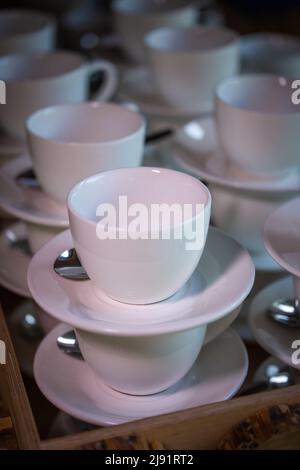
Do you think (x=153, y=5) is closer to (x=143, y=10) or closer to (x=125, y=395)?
(x=143, y=10)

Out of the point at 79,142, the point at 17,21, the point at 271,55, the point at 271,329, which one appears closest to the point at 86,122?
the point at 79,142

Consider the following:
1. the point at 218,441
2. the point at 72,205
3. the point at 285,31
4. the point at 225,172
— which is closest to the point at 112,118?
the point at 225,172

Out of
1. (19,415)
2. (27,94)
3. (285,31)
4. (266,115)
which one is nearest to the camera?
(19,415)

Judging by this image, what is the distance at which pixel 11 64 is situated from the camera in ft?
2.77

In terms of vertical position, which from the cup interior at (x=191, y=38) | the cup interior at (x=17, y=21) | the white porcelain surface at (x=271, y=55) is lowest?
the cup interior at (x=17, y=21)

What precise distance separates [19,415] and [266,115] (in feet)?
1.15

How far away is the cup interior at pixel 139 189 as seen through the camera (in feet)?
1.67

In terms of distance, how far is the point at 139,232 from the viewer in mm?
454

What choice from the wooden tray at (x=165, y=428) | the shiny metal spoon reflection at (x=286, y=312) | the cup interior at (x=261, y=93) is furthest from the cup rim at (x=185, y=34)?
the wooden tray at (x=165, y=428)

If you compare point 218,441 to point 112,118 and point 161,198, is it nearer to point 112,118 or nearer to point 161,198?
point 161,198

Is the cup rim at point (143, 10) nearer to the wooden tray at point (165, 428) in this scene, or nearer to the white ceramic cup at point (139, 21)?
the white ceramic cup at point (139, 21)

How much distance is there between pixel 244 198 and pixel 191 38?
0.34 meters

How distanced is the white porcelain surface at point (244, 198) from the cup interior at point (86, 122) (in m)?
0.08

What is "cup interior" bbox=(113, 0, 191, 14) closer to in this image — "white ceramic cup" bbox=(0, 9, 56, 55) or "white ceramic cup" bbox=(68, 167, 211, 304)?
"white ceramic cup" bbox=(0, 9, 56, 55)
